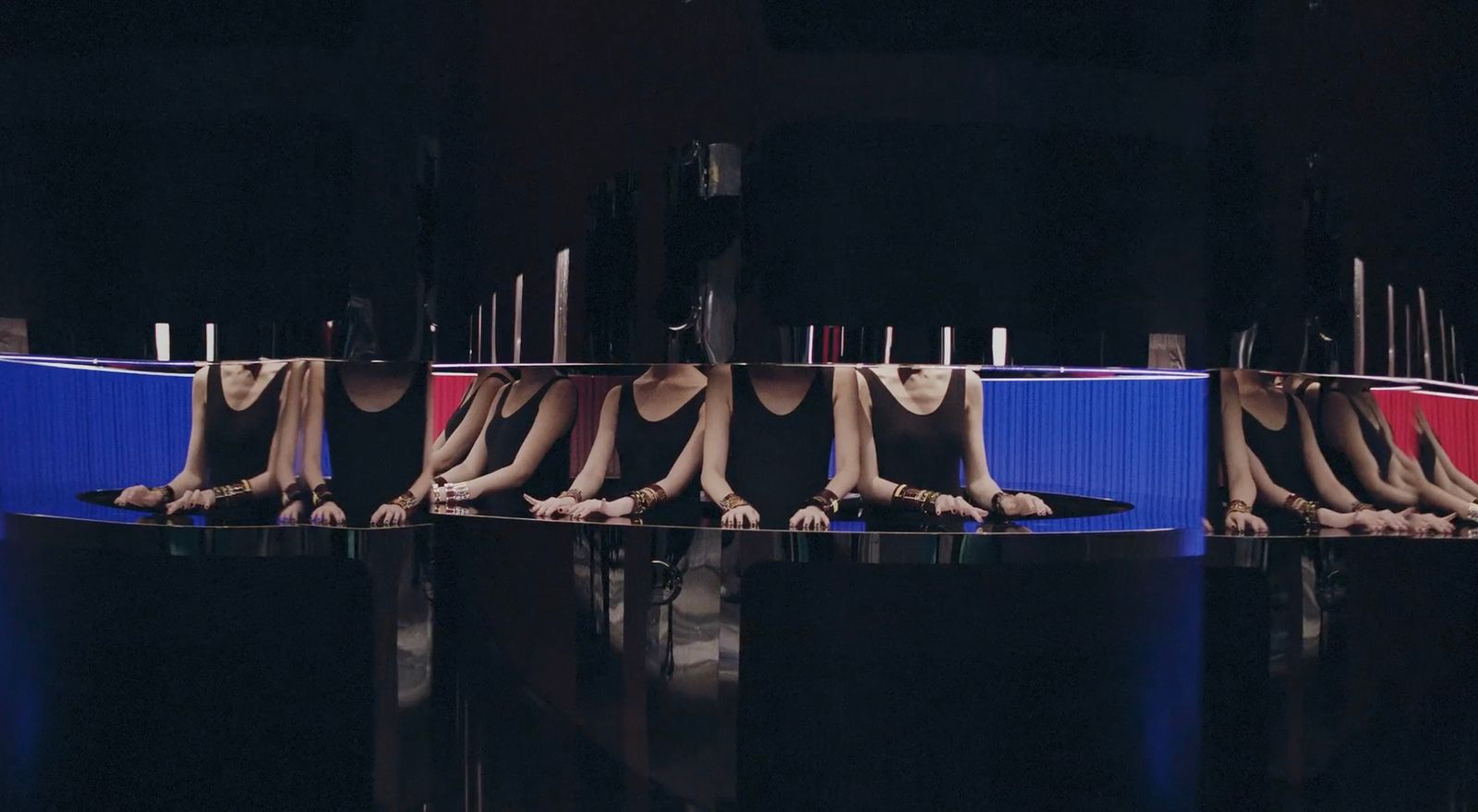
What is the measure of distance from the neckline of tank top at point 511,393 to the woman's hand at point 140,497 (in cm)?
54

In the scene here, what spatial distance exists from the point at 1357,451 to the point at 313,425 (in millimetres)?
1564

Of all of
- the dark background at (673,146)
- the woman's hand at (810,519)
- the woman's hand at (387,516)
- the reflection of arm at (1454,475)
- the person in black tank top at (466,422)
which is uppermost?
the dark background at (673,146)

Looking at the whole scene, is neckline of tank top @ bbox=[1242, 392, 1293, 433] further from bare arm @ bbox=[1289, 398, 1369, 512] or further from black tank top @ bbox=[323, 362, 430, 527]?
black tank top @ bbox=[323, 362, 430, 527]

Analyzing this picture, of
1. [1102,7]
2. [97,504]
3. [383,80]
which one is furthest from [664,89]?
[97,504]

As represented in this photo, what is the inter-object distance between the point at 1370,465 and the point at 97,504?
195 cm

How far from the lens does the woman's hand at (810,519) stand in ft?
5.06

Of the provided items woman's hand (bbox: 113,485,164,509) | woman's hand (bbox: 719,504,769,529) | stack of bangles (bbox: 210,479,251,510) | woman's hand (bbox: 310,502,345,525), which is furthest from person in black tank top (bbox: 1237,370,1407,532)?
woman's hand (bbox: 113,485,164,509)

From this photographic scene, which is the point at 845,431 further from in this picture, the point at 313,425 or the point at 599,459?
the point at 313,425

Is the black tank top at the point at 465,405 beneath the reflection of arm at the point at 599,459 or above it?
above

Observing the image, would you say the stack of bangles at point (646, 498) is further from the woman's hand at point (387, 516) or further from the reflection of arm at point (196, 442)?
the reflection of arm at point (196, 442)

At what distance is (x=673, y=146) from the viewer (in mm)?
1511

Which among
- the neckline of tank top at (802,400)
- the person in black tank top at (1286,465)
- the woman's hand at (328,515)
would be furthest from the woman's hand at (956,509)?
the woman's hand at (328,515)

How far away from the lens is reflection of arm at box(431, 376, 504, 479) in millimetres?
1707

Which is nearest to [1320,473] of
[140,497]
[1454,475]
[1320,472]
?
[1320,472]
